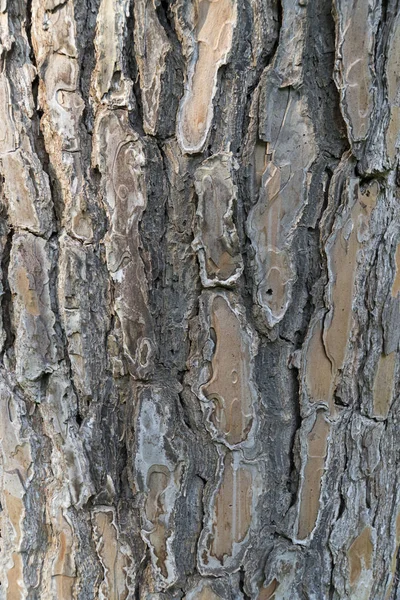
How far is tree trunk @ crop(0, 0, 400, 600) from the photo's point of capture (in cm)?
65

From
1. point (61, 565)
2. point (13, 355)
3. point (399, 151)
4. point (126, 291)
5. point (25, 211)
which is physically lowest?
point (61, 565)

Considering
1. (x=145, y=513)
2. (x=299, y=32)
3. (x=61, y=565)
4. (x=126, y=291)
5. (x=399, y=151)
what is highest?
(x=299, y=32)

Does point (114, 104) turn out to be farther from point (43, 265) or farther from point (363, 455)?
point (363, 455)

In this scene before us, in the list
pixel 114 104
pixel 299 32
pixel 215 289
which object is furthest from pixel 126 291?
pixel 299 32

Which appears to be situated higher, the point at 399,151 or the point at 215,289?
the point at 399,151

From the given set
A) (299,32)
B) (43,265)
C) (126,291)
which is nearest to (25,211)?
(43,265)

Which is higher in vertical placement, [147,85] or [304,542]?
[147,85]

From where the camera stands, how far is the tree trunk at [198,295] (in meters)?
0.65

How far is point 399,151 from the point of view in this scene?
712 millimetres

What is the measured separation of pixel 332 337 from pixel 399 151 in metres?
0.29

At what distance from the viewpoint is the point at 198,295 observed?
697mm

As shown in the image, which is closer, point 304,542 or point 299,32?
point 299,32

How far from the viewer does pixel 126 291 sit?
698mm

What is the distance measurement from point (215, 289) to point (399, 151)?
0.34 m
